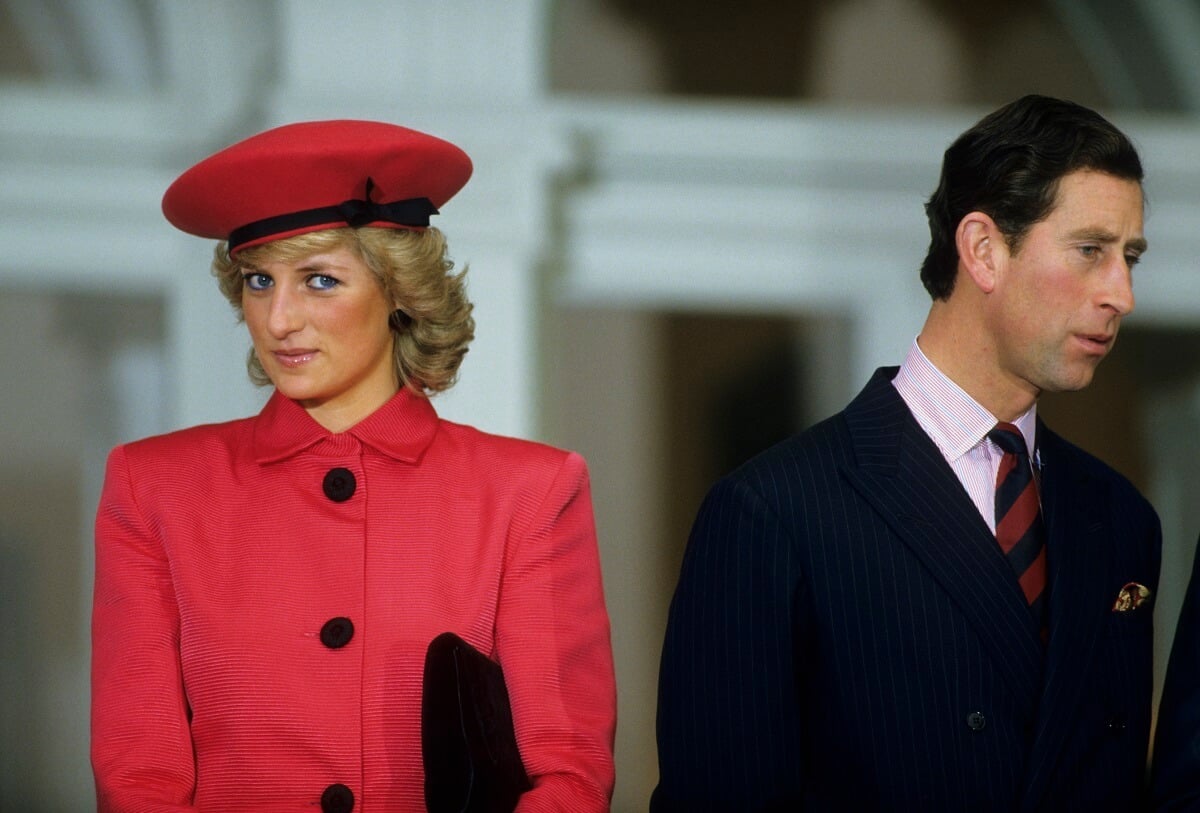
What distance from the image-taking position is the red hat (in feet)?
8.11

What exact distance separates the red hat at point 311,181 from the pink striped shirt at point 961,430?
0.76 meters

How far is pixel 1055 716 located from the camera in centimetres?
232

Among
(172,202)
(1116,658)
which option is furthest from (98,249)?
(1116,658)

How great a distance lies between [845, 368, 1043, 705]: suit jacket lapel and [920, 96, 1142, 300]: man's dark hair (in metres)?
0.24

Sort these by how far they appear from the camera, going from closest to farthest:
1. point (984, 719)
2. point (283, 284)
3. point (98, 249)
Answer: point (984, 719) < point (283, 284) < point (98, 249)

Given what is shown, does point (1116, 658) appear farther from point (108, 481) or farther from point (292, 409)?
point (108, 481)

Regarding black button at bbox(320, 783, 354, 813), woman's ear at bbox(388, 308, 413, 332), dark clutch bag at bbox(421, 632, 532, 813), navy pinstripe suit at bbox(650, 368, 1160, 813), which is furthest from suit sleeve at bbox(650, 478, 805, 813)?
woman's ear at bbox(388, 308, 413, 332)

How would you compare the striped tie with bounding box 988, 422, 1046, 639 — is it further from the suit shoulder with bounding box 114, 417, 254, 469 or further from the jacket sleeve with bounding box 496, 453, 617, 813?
the suit shoulder with bounding box 114, 417, 254, 469

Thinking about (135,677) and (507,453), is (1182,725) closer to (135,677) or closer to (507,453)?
(507,453)

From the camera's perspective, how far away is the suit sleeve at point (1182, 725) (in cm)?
237

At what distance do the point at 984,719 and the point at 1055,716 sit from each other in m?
0.09

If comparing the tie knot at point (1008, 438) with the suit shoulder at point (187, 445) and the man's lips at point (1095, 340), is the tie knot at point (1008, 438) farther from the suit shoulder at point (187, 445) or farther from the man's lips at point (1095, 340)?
the suit shoulder at point (187, 445)

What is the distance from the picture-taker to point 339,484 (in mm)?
2502

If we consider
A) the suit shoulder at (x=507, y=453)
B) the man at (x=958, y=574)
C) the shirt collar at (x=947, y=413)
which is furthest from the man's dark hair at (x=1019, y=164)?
the suit shoulder at (x=507, y=453)
